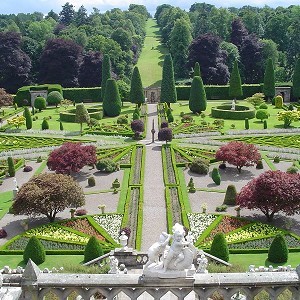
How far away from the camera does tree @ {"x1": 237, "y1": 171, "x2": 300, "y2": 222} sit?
103 feet

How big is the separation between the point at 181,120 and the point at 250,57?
1532 inches

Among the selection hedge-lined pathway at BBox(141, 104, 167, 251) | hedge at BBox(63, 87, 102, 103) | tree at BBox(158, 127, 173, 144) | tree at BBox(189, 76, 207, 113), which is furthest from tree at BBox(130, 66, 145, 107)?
tree at BBox(158, 127, 173, 144)

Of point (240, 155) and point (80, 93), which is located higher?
point (80, 93)

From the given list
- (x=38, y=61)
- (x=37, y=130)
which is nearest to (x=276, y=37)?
(x=38, y=61)

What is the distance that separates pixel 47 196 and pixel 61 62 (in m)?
66.8

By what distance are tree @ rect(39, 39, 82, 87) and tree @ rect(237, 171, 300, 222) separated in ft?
224

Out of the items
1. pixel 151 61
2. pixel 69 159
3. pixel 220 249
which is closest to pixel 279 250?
pixel 220 249

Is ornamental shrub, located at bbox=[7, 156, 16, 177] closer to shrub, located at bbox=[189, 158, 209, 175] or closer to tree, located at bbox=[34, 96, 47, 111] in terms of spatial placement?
→ shrub, located at bbox=[189, 158, 209, 175]

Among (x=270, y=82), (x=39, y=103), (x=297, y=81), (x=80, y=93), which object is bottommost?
(x=39, y=103)

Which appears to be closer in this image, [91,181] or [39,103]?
[91,181]

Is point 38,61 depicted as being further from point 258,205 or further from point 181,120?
point 258,205

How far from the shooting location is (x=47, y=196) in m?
31.9

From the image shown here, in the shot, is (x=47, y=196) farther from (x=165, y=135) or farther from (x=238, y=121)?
(x=238, y=121)

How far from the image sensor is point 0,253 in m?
29.0
